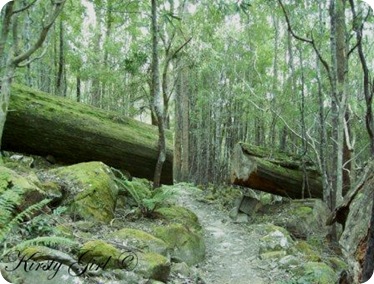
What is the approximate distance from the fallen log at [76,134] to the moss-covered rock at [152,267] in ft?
9.60

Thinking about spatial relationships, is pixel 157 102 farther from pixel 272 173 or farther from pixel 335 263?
pixel 335 263

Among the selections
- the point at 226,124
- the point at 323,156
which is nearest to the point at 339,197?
the point at 323,156

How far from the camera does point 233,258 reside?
4.55 metres

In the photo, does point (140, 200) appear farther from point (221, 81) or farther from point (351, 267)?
point (221, 81)

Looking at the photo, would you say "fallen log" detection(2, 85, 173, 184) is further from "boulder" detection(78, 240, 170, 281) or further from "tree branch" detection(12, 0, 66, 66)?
"boulder" detection(78, 240, 170, 281)

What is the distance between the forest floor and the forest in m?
0.29

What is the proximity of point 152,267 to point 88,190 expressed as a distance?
1617mm

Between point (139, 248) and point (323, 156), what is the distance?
4189 millimetres

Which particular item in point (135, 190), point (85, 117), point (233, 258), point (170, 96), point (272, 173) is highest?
point (170, 96)

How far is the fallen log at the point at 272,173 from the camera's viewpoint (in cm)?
742

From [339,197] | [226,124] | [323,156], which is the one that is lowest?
[339,197]

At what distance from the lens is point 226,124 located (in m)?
15.3

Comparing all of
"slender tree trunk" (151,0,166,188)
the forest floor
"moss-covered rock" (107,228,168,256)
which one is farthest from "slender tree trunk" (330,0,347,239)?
"moss-covered rock" (107,228,168,256)

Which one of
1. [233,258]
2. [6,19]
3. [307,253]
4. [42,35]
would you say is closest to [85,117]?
[42,35]
